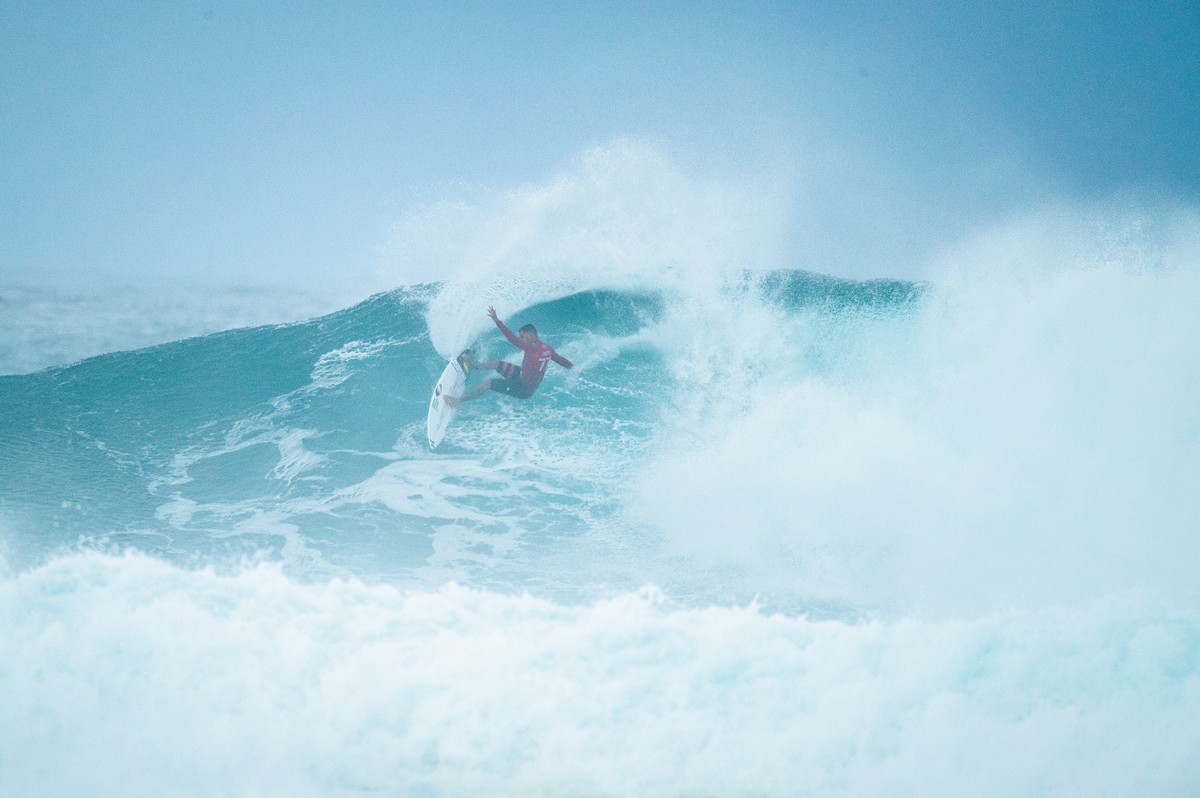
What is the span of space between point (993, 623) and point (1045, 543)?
5.79 ft

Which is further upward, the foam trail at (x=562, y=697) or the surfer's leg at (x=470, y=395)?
the surfer's leg at (x=470, y=395)

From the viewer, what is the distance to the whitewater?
4.46 m

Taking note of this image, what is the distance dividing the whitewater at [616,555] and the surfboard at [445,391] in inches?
8.3

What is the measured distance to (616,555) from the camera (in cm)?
651

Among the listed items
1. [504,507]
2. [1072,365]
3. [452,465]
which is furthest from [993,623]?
[452,465]

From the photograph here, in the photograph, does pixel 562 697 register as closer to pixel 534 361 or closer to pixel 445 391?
pixel 534 361

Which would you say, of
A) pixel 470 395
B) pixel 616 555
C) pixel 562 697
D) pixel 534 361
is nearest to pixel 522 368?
pixel 534 361

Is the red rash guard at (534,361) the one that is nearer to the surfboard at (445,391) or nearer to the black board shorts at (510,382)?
the black board shorts at (510,382)

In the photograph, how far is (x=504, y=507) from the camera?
692 cm

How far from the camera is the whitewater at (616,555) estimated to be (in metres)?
4.46

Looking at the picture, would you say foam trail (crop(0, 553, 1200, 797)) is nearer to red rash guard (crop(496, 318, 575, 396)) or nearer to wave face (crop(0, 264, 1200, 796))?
wave face (crop(0, 264, 1200, 796))

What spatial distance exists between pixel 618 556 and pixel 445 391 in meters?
2.50

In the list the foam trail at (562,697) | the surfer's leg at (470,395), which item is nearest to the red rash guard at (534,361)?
the surfer's leg at (470,395)

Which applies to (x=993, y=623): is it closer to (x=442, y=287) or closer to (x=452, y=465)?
(x=452, y=465)
